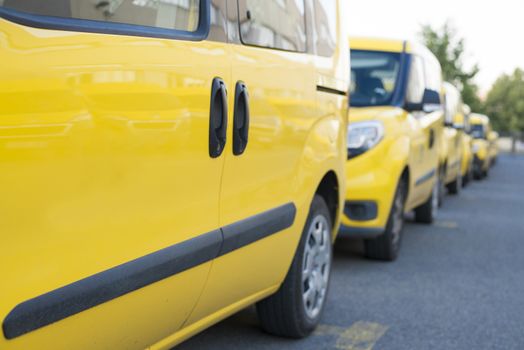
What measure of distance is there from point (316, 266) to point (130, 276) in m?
2.03

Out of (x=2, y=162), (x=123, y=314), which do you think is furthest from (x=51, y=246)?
(x=123, y=314)

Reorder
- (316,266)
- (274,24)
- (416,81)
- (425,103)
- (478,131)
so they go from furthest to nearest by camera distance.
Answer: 1. (478,131)
2. (416,81)
3. (425,103)
4. (316,266)
5. (274,24)

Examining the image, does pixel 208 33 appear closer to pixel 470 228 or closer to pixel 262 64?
pixel 262 64

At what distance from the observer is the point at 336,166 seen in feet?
15.0

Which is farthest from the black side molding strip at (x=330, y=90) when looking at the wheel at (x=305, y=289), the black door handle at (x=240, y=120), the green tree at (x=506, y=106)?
the green tree at (x=506, y=106)

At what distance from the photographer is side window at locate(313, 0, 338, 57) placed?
14.3 ft

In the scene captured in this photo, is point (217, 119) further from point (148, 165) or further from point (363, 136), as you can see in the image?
point (363, 136)

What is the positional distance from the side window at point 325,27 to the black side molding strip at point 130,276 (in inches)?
45.0

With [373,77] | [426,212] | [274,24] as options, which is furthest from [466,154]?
[274,24]

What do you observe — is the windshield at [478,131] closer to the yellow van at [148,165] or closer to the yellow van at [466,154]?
the yellow van at [466,154]

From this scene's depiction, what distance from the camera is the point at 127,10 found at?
2537 millimetres

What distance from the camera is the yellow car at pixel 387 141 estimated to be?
6391mm

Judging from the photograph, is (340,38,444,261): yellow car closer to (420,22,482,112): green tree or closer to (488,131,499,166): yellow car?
(488,131,499,166): yellow car

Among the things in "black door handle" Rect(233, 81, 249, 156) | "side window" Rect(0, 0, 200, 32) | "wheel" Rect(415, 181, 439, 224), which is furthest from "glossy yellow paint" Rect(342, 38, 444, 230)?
"side window" Rect(0, 0, 200, 32)
